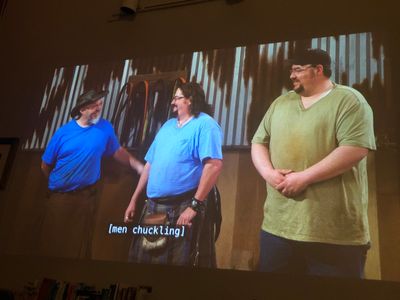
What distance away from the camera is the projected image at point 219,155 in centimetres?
167

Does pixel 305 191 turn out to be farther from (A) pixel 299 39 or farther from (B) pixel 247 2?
(B) pixel 247 2

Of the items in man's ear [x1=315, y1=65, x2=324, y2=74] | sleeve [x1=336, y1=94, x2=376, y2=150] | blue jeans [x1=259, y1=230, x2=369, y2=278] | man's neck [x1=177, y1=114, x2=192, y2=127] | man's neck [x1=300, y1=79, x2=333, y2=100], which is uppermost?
man's ear [x1=315, y1=65, x2=324, y2=74]

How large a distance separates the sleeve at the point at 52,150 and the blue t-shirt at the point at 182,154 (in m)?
0.57

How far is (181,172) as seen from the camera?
1917mm

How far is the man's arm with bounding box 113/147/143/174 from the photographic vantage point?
6.64 feet

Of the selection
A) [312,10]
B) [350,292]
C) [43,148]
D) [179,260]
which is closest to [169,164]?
[179,260]

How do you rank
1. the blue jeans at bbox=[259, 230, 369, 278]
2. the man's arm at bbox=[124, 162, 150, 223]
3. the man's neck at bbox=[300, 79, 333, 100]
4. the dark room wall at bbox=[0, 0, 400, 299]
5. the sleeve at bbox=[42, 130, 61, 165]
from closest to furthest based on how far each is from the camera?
the blue jeans at bbox=[259, 230, 369, 278] → the dark room wall at bbox=[0, 0, 400, 299] → the man's neck at bbox=[300, 79, 333, 100] → the man's arm at bbox=[124, 162, 150, 223] → the sleeve at bbox=[42, 130, 61, 165]

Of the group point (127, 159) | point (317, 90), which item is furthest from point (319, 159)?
point (127, 159)

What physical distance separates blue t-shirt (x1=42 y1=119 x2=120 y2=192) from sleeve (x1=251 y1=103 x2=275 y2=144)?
739 millimetres

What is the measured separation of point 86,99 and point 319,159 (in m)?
1.34

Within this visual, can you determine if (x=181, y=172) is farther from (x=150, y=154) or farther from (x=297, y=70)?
(x=297, y=70)

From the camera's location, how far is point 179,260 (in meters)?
1.80

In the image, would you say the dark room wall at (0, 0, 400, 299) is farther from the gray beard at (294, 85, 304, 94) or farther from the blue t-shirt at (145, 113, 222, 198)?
the gray beard at (294, 85, 304, 94)

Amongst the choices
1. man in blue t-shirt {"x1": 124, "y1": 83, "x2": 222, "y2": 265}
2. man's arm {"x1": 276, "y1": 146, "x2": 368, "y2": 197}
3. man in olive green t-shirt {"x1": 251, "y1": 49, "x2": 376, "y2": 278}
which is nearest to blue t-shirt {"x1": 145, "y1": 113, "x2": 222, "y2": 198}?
man in blue t-shirt {"x1": 124, "y1": 83, "x2": 222, "y2": 265}
